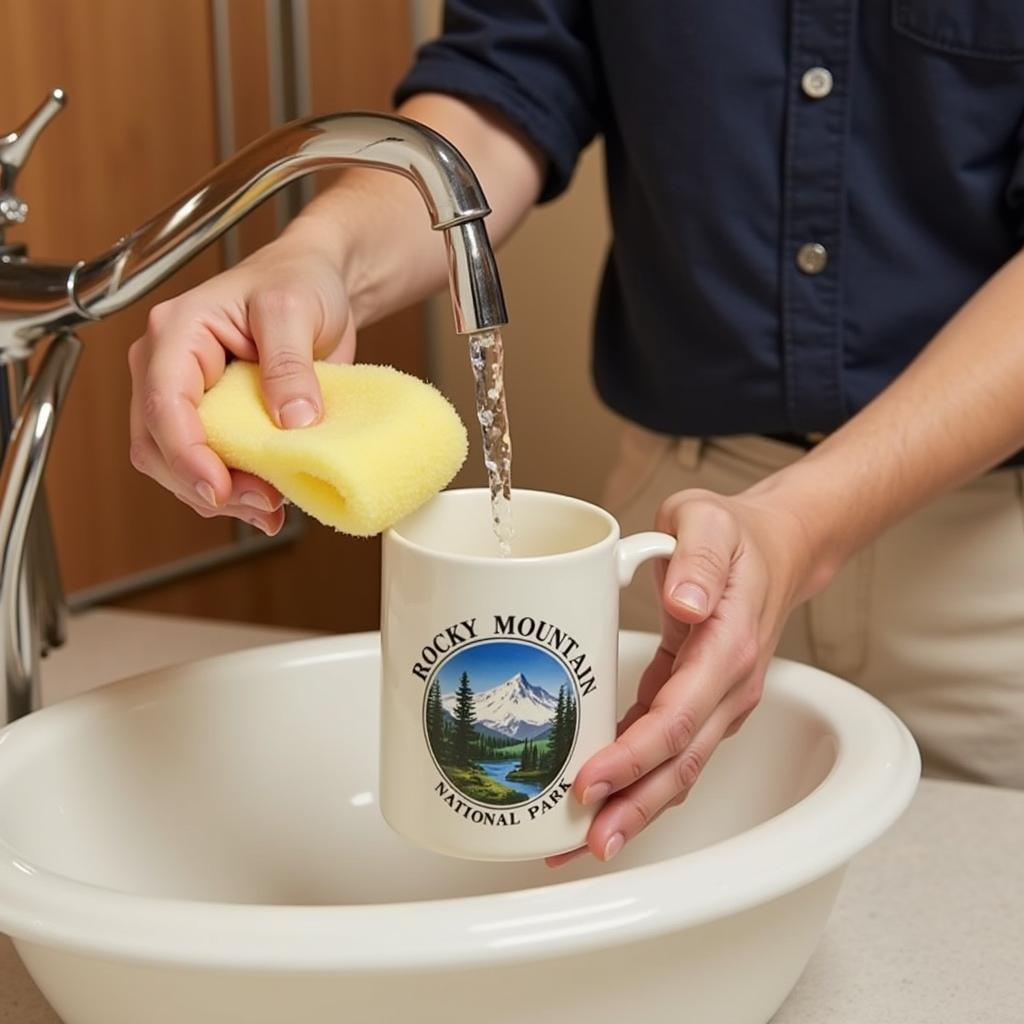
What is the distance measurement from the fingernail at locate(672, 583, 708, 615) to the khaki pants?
44cm

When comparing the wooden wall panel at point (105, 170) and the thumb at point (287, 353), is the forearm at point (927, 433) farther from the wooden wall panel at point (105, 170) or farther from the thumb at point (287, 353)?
the wooden wall panel at point (105, 170)

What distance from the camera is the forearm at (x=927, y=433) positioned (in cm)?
72

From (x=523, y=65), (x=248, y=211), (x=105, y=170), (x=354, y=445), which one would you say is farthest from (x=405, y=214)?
(x=105, y=170)

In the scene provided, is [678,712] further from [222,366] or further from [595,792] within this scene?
[222,366]

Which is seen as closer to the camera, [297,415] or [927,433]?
[297,415]

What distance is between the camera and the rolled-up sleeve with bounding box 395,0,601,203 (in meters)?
1.00

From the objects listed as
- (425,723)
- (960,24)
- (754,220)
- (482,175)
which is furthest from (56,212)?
(425,723)

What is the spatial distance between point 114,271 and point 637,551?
256 millimetres

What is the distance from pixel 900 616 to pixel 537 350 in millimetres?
1218

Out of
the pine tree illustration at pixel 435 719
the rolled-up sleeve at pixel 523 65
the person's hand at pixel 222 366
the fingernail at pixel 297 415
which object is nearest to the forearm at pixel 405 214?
the rolled-up sleeve at pixel 523 65

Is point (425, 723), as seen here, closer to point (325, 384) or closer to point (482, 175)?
point (325, 384)

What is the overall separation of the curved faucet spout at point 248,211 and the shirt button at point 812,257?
0.45m

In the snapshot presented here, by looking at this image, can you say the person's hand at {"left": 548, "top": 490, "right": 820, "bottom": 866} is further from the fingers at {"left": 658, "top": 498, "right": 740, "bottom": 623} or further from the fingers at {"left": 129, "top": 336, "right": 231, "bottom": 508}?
the fingers at {"left": 129, "top": 336, "right": 231, "bottom": 508}

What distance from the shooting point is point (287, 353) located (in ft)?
1.98
